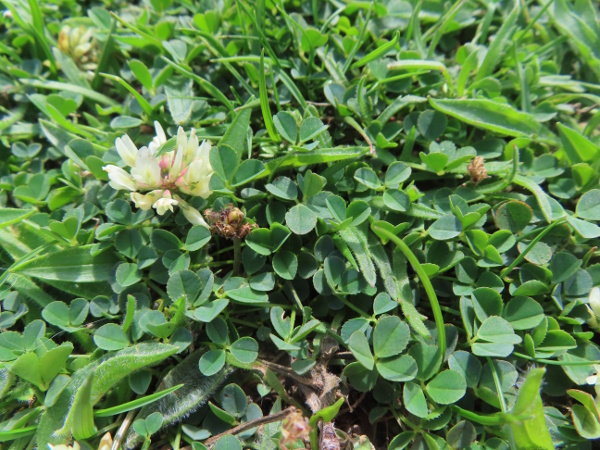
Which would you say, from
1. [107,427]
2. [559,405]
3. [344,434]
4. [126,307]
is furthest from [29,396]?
[559,405]

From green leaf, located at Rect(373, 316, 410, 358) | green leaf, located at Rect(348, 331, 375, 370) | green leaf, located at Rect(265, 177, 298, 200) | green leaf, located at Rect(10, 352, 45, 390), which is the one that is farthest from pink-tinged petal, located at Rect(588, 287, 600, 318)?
green leaf, located at Rect(10, 352, 45, 390)

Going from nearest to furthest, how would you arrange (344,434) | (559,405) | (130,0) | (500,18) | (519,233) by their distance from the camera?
(344,434) → (559,405) → (519,233) → (500,18) → (130,0)

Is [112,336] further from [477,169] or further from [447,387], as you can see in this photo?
[477,169]

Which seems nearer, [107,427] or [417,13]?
[107,427]

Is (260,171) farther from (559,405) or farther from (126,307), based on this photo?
(559,405)

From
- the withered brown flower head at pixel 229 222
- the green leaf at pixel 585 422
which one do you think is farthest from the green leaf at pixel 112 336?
the green leaf at pixel 585 422

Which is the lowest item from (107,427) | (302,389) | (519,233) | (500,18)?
(107,427)
